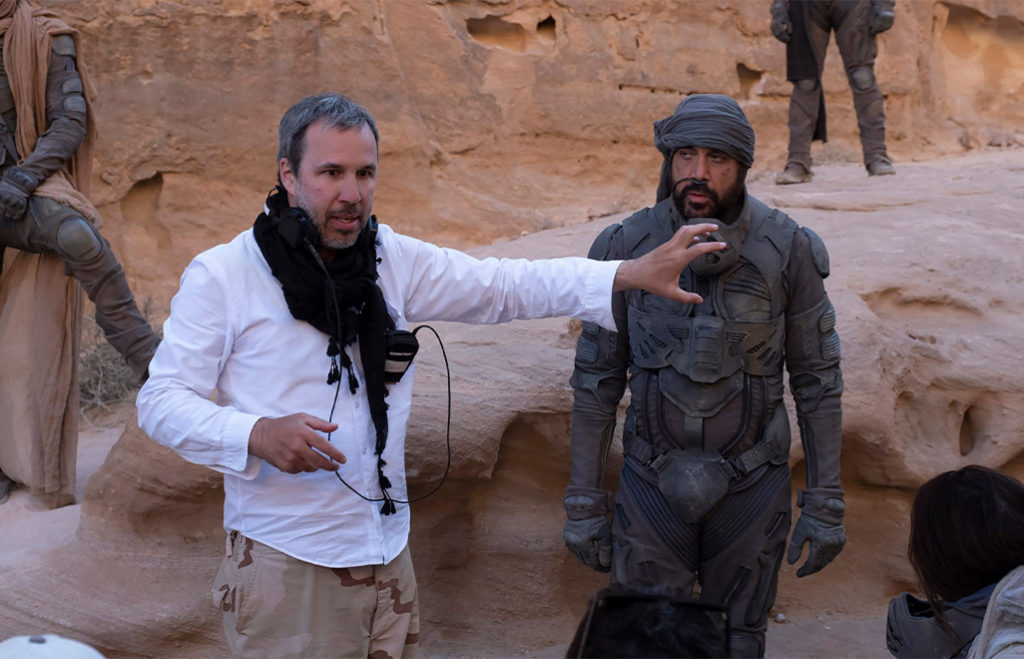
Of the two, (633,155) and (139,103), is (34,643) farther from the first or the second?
(633,155)

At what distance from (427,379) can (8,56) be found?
99.2 inches

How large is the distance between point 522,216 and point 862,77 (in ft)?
11.8

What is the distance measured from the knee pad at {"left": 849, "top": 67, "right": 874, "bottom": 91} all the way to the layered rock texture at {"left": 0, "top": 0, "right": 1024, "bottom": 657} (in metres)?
0.69

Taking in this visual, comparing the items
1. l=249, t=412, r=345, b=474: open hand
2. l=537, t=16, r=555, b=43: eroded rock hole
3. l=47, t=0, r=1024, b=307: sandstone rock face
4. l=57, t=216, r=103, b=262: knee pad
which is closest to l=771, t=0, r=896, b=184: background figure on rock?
l=47, t=0, r=1024, b=307: sandstone rock face

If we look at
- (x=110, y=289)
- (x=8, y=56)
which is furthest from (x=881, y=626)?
(x=8, y=56)

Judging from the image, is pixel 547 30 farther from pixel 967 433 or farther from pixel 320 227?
pixel 320 227

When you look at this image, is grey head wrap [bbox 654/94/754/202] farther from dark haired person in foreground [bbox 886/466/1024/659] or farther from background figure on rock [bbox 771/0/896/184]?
background figure on rock [bbox 771/0/896/184]

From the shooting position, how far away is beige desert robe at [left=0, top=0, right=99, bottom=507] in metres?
5.06

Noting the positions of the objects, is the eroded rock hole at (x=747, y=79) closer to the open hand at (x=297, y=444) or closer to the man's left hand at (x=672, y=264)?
the man's left hand at (x=672, y=264)

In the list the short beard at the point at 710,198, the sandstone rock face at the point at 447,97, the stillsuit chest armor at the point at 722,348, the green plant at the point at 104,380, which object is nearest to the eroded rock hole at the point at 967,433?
the stillsuit chest armor at the point at 722,348

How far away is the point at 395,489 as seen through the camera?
263cm

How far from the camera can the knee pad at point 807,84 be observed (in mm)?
7738

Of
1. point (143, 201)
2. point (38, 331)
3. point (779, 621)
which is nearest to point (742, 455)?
point (779, 621)

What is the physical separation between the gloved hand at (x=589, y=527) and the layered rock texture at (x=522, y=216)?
853 mm
